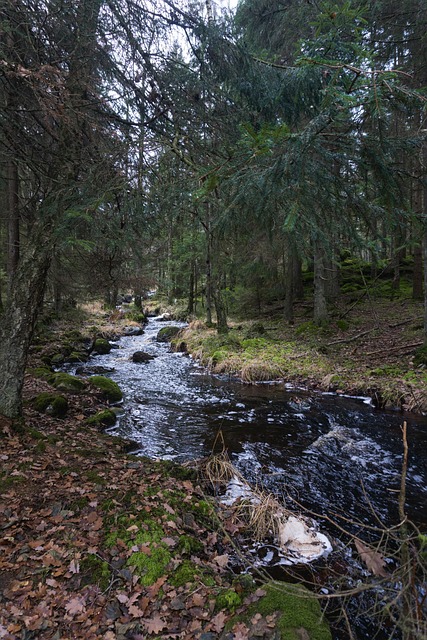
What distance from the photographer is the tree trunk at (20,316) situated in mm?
5121

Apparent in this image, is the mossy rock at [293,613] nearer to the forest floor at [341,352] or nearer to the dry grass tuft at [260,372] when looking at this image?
the forest floor at [341,352]

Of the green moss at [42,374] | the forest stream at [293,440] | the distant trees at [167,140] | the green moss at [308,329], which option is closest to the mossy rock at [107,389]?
the forest stream at [293,440]

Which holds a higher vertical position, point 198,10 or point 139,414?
point 198,10

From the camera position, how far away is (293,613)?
8.63 ft

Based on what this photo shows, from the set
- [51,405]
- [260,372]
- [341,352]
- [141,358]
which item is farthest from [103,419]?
[341,352]

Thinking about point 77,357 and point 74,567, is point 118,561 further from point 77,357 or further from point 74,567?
point 77,357

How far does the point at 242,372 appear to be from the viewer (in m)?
11.0

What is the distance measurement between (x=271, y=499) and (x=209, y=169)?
404cm

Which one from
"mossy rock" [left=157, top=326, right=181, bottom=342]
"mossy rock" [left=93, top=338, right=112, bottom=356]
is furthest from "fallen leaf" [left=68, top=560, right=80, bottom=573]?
"mossy rock" [left=157, top=326, right=181, bottom=342]

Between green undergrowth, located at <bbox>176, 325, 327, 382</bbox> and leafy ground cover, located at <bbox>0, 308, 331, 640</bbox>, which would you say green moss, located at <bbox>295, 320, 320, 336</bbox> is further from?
leafy ground cover, located at <bbox>0, 308, 331, 640</bbox>

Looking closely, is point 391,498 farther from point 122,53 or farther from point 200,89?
point 122,53

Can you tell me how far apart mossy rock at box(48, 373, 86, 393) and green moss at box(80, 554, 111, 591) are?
6183mm

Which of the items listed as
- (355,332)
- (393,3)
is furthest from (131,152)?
(355,332)

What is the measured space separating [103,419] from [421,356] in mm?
7833
